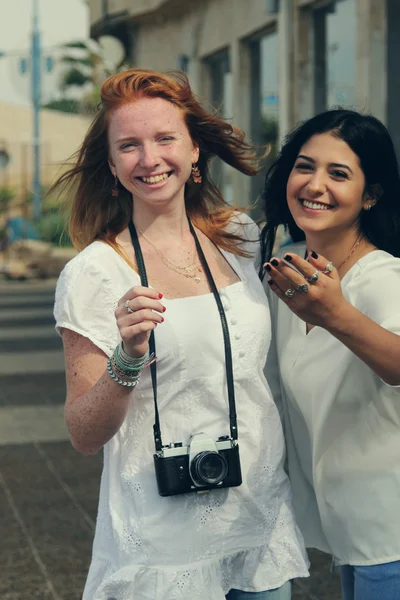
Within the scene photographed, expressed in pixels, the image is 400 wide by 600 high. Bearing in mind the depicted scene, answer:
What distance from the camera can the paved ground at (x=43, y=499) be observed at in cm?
438

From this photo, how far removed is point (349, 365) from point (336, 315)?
1.01 feet

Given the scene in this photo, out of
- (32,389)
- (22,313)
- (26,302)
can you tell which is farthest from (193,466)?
(26,302)

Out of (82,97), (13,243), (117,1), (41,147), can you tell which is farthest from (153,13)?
(82,97)

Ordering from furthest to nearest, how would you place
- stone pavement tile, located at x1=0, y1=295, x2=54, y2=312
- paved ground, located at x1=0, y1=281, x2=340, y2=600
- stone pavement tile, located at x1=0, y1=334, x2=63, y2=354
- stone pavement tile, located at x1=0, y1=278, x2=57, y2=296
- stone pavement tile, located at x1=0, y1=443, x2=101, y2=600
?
stone pavement tile, located at x1=0, y1=278, x2=57, y2=296, stone pavement tile, located at x1=0, y1=295, x2=54, y2=312, stone pavement tile, located at x1=0, y1=334, x2=63, y2=354, stone pavement tile, located at x1=0, y1=443, x2=101, y2=600, paved ground, located at x1=0, y1=281, x2=340, y2=600

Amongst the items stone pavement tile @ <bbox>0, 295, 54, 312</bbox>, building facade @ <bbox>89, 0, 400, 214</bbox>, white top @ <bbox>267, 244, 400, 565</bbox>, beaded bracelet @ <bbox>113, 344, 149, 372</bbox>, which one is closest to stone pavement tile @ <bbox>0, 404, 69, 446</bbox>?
building facade @ <bbox>89, 0, 400, 214</bbox>

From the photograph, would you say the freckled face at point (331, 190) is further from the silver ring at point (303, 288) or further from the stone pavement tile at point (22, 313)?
the stone pavement tile at point (22, 313)

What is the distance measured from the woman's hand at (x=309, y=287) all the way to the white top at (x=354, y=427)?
0.22 m

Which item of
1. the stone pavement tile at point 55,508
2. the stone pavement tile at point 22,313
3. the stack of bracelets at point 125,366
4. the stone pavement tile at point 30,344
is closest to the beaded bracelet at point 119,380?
the stack of bracelets at point 125,366

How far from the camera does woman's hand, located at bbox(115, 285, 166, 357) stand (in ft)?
7.04

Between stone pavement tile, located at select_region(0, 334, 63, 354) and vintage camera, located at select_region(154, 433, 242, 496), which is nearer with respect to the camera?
vintage camera, located at select_region(154, 433, 242, 496)

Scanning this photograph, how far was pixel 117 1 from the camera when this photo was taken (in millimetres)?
23109

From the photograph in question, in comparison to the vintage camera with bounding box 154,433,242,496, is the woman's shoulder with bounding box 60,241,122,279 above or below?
above

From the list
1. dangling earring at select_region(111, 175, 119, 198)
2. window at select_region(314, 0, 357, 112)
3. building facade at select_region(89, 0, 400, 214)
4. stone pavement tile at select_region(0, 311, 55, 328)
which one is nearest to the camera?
dangling earring at select_region(111, 175, 119, 198)

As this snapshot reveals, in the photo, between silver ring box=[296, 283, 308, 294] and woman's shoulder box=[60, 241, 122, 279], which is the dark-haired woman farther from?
woman's shoulder box=[60, 241, 122, 279]
